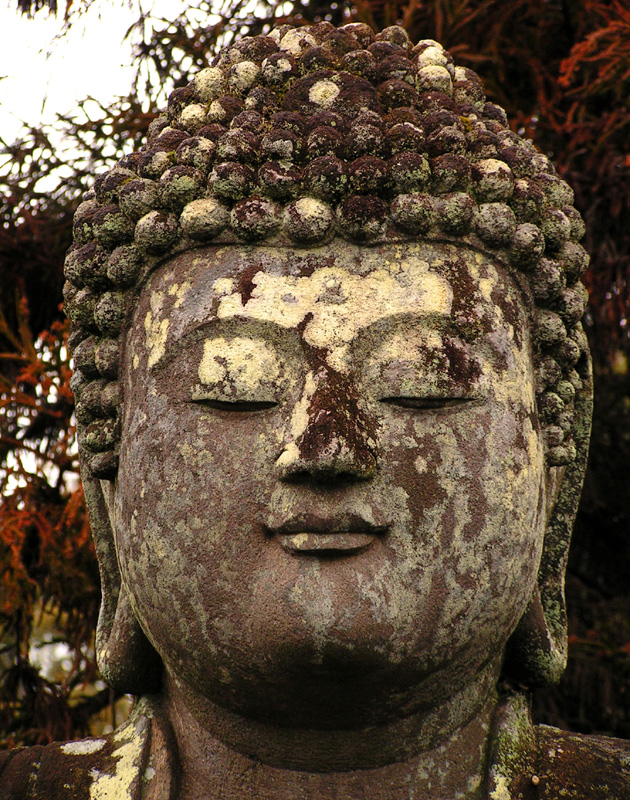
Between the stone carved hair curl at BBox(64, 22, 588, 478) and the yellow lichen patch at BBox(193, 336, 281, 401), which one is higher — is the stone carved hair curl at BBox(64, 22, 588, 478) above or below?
above

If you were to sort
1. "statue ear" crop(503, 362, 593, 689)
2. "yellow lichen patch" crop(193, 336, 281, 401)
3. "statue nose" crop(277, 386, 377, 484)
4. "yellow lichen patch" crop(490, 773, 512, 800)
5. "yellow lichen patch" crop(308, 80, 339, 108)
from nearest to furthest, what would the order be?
"statue nose" crop(277, 386, 377, 484), "yellow lichen patch" crop(193, 336, 281, 401), "yellow lichen patch" crop(490, 773, 512, 800), "yellow lichen patch" crop(308, 80, 339, 108), "statue ear" crop(503, 362, 593, 689)

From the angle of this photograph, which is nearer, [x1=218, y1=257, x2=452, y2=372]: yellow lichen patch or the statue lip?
the statue lip

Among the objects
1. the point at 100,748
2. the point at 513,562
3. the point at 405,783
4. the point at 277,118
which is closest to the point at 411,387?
the point at 513,562

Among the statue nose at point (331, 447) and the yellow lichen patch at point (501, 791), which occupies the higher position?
the statue nose at point (331, 447)

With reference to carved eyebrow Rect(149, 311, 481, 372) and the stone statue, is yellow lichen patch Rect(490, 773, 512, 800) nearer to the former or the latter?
the stone statue

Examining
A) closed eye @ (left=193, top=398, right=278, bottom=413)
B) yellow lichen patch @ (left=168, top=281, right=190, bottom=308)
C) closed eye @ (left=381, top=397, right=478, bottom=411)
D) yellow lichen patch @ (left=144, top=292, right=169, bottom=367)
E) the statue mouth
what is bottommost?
the statue mouth

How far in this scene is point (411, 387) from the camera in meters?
2.22

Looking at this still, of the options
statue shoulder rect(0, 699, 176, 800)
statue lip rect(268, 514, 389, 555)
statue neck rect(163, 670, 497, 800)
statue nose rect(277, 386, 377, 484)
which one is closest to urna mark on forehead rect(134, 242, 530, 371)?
statue nose rect(277, 386, 377, 484)

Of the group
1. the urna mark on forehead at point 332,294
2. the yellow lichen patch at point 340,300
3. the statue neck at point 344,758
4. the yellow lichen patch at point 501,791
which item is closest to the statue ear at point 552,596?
the statue neck at point 344,758

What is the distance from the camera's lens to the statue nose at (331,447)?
210cm

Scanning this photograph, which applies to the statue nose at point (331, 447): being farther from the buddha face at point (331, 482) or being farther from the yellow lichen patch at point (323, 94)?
the yellow lichen patch at point (323, 94)

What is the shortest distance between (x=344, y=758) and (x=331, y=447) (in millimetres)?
786

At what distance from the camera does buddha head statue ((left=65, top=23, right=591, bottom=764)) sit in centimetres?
215

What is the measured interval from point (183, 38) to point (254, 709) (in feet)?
9.70
